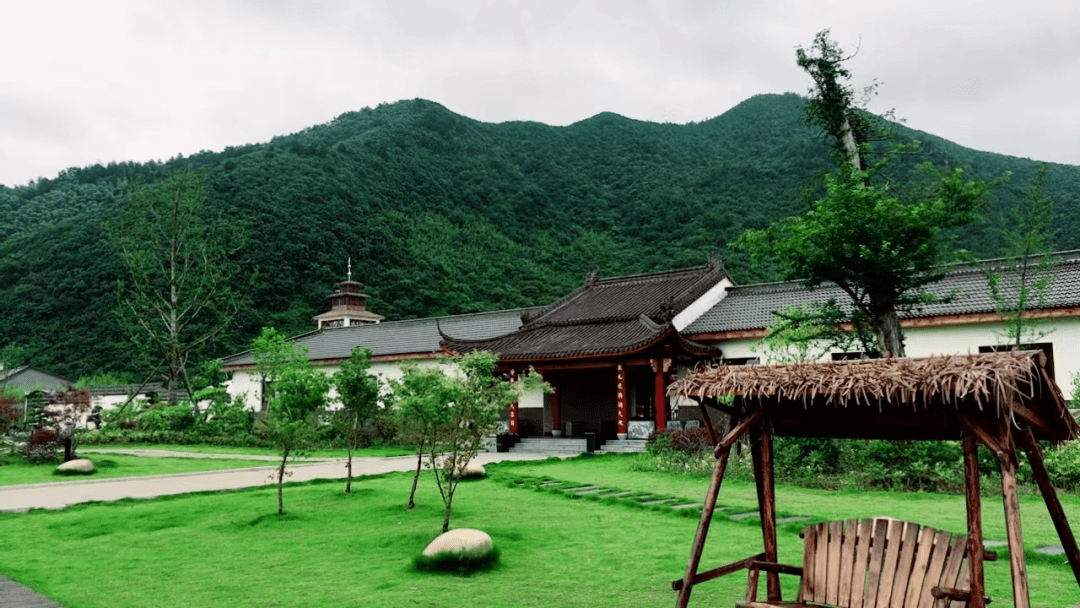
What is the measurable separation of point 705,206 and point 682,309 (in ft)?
96.3

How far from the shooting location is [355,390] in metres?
11.2

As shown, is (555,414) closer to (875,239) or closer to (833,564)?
(875,239)

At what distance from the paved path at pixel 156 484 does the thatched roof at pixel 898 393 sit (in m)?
8.54

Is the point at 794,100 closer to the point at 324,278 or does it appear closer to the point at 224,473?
the point at 324,278

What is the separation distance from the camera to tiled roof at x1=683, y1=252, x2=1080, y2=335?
683 inches

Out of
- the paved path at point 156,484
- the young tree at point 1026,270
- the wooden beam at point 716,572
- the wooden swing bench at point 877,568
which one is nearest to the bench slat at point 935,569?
the wooden swing bench at point 877,568

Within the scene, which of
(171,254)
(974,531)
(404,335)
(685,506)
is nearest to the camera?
(974,531)

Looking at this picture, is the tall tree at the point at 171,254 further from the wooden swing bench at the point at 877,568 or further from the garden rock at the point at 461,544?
the wooden swing bench at the point at 877,568

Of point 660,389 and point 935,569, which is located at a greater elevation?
point 660,389

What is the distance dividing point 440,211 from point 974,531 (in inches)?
2053

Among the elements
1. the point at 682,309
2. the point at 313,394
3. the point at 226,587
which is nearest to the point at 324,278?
the point at 682,309

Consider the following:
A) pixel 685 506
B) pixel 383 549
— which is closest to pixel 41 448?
pixel 383 549

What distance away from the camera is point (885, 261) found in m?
12.6

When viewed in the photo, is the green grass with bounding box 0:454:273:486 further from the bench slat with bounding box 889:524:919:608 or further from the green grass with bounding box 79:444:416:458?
the bench slat with bounding box 889:524:919:608
